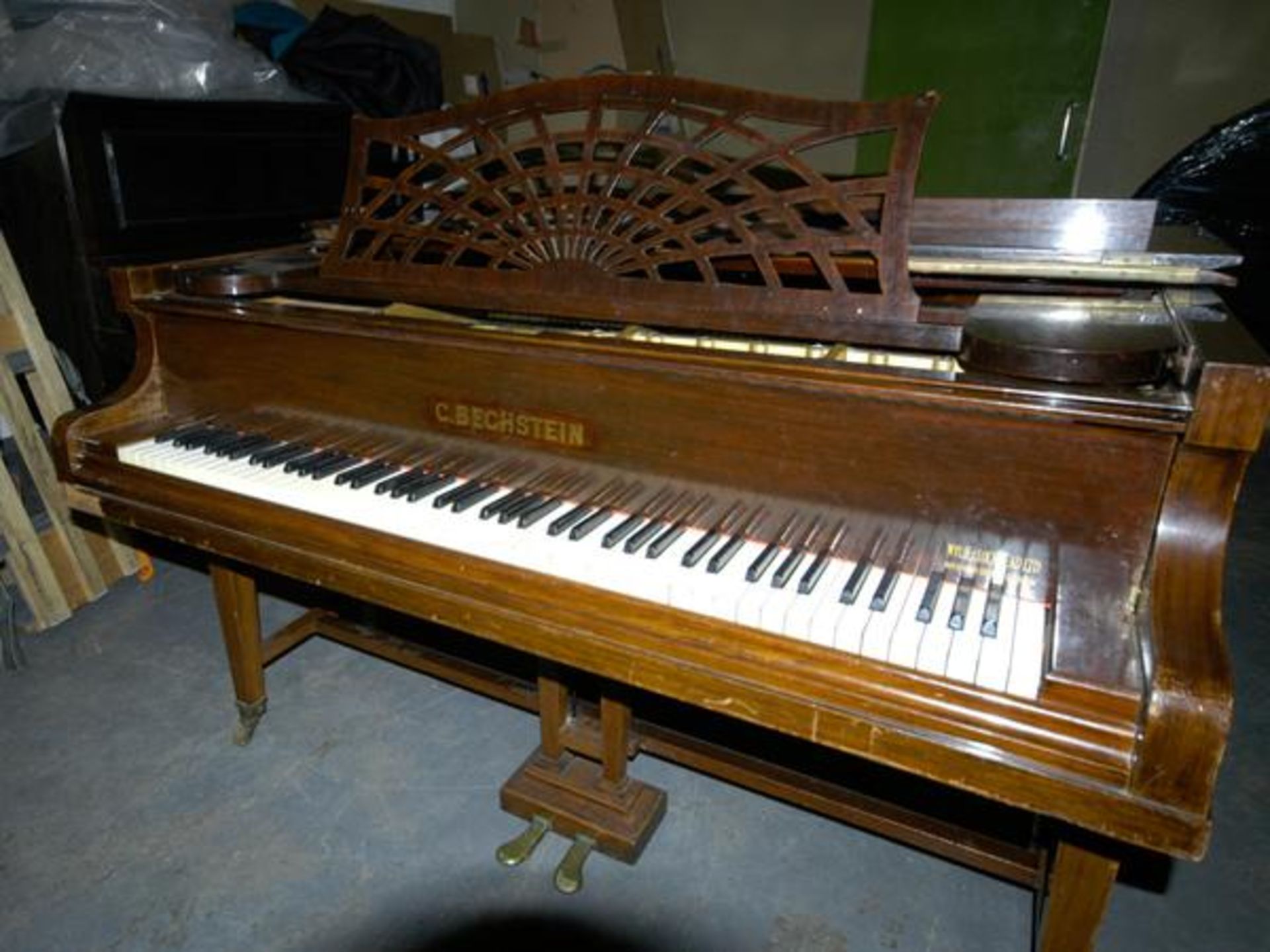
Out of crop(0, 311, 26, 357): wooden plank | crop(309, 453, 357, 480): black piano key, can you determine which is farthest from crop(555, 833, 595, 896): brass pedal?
crop(0, 311, 26, 357): wooden plank

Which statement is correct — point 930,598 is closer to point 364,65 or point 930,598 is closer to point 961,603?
point 961,603

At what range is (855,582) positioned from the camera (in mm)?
1160

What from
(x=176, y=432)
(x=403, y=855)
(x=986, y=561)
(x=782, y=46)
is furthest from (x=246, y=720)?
(x=782, y=46)

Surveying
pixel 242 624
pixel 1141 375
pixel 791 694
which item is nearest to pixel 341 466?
pixel 242 624

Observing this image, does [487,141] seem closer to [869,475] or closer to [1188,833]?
[869,475]

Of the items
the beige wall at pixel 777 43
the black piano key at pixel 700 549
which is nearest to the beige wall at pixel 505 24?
the beige wall at pixel 777 43

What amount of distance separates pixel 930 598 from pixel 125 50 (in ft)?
10.4

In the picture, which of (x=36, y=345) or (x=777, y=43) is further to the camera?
(x=777, y=43)

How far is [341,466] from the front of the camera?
1.64 m

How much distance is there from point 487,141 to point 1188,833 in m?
1.51

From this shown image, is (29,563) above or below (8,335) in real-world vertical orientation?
below

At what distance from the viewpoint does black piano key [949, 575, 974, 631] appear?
41.7 inches

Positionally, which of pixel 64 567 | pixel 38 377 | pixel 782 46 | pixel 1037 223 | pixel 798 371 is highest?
pixel 782 46

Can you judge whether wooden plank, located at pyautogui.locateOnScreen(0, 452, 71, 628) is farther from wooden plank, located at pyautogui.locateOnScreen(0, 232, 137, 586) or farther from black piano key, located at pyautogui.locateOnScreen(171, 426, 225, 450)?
black piano key, located at pyautogui.locateOnScreen(171, 426, 225, 450)
